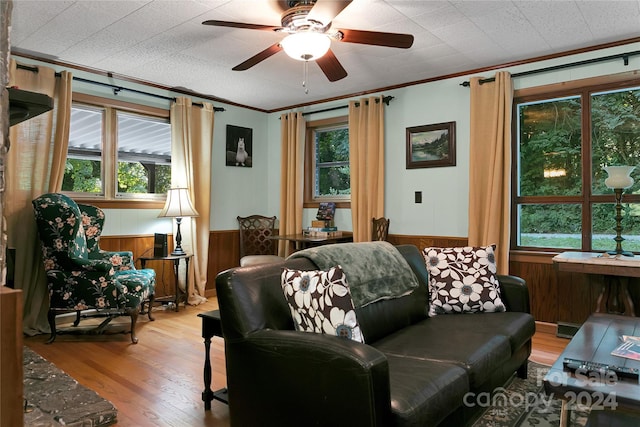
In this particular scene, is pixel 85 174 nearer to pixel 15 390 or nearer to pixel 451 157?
pixel 451 157

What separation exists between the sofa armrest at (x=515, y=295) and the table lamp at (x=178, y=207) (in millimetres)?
3175

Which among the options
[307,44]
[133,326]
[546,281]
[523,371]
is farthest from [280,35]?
[546,281]

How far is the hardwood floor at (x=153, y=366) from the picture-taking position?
7.34 feet

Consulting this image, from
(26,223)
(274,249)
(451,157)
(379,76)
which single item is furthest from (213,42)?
(274,249)

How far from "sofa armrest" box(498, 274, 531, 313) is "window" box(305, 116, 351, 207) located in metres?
2.64

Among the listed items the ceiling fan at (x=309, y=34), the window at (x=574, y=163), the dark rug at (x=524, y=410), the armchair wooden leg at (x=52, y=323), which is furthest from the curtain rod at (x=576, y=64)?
the armchair wooden leg at (x=52, y=323)

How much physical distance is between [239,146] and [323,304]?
415 cm

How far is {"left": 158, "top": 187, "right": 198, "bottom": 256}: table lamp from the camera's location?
442 centimetres

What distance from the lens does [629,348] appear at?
75.0 inches

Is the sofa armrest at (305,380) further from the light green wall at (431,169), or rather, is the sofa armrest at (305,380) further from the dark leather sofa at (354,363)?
the light green wall at (431,169)

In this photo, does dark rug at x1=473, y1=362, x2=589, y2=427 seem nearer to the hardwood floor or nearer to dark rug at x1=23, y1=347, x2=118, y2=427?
the hardwood floor

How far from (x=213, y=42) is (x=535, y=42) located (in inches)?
104

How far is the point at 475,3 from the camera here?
9.03ft

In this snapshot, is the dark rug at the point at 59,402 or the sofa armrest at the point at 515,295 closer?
the dark rug at the point at 59,402
